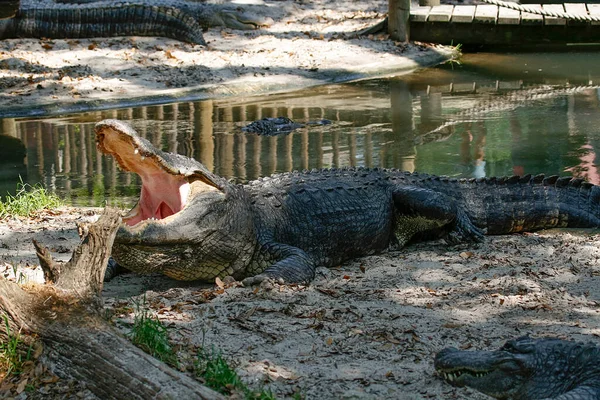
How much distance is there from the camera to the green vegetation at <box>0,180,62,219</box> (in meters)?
7.03

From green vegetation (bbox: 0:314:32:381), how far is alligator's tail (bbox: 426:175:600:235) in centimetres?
378

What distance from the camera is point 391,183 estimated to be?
256 inches

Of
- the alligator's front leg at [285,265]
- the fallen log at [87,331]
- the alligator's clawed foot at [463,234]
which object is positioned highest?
the fallen log at [87,331]

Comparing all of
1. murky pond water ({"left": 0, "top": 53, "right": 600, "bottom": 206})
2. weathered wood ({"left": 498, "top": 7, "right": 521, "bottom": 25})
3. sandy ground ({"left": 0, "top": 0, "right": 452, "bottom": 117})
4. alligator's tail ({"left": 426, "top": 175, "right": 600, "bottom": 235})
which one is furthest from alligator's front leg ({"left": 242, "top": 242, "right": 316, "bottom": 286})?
weathered wood ({"left": 498, "top": 7, "right": 521, "bottom": 25})

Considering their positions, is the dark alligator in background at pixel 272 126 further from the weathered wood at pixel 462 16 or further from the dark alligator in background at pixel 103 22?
the weathered wood at pixel 462 16

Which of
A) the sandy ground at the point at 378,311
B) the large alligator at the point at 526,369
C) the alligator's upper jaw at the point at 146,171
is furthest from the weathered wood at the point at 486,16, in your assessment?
the large alligator at the point at 526,369

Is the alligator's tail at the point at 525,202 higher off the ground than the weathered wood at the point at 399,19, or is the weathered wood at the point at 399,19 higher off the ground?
the weathered wood at the point at 399,19

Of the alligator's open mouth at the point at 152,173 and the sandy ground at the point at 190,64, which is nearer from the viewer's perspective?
the alligator's open mouth at the point at 152,173

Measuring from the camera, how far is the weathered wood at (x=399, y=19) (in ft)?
52.7

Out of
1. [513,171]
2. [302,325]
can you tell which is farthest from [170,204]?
[513,171]

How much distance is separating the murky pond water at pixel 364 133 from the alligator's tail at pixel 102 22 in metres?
3.72

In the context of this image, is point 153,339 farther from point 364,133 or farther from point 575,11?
point 575,11

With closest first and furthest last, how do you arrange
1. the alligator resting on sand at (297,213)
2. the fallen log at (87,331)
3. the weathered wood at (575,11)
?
the fallen log at (87,331) < the alligator resting on sand at (297,213) < the weathered wood at (575,11)

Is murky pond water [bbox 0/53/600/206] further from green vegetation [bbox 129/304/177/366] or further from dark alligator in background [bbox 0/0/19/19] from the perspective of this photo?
dark alligator in background [bbox 0/0/19/19]
